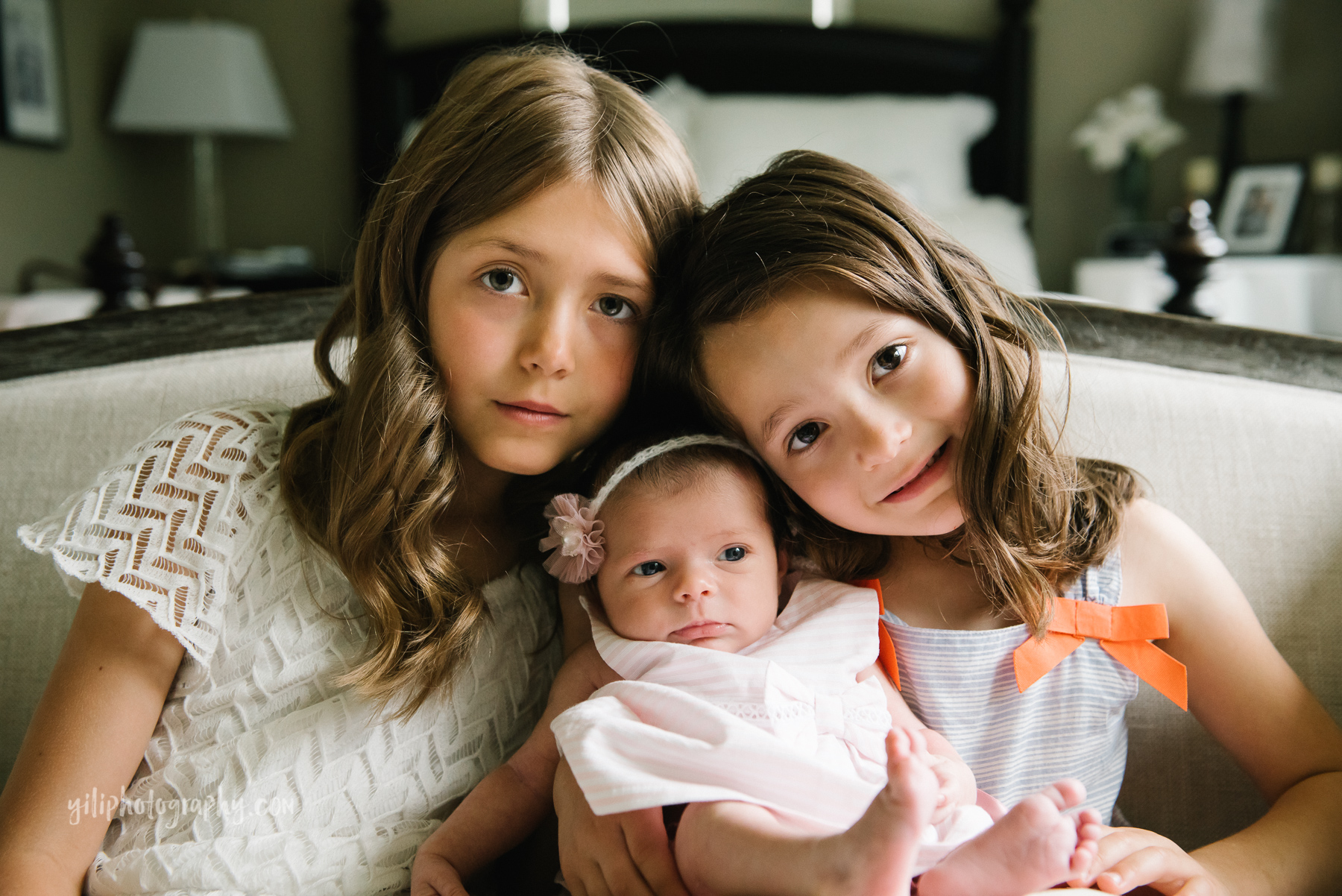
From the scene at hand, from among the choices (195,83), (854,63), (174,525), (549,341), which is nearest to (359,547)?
(174,525)

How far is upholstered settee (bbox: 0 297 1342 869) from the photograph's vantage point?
99cm

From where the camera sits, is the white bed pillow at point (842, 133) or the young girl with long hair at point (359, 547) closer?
the young girl with long hair at point (359, 547)

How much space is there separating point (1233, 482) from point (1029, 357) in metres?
0.35

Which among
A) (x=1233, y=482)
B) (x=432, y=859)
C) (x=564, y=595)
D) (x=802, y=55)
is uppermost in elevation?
(x=802, y=55)

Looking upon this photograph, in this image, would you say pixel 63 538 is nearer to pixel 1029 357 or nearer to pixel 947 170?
pixel 1029 357

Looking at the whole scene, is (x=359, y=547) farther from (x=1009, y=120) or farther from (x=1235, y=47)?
(x=1235, y=47)

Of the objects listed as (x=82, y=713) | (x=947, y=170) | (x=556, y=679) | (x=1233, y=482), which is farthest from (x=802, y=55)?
(x=82, y=713)

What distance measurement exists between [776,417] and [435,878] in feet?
1.64

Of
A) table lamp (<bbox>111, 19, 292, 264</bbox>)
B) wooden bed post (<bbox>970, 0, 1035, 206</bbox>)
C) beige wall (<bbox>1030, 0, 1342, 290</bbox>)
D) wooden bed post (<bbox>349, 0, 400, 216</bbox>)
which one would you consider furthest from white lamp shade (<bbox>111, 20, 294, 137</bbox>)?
beige wall (<bbox>1030, 0, 1342, 290</bbox>)

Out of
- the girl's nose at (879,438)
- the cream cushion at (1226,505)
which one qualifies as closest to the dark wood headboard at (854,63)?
the cream cushion at (1226,505)

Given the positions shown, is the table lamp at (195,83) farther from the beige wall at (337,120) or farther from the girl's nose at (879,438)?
the girl's nose at (879,438)

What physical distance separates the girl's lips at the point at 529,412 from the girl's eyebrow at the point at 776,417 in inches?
7.7

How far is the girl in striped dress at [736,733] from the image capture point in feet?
2.07

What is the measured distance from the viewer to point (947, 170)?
9.86 ft
